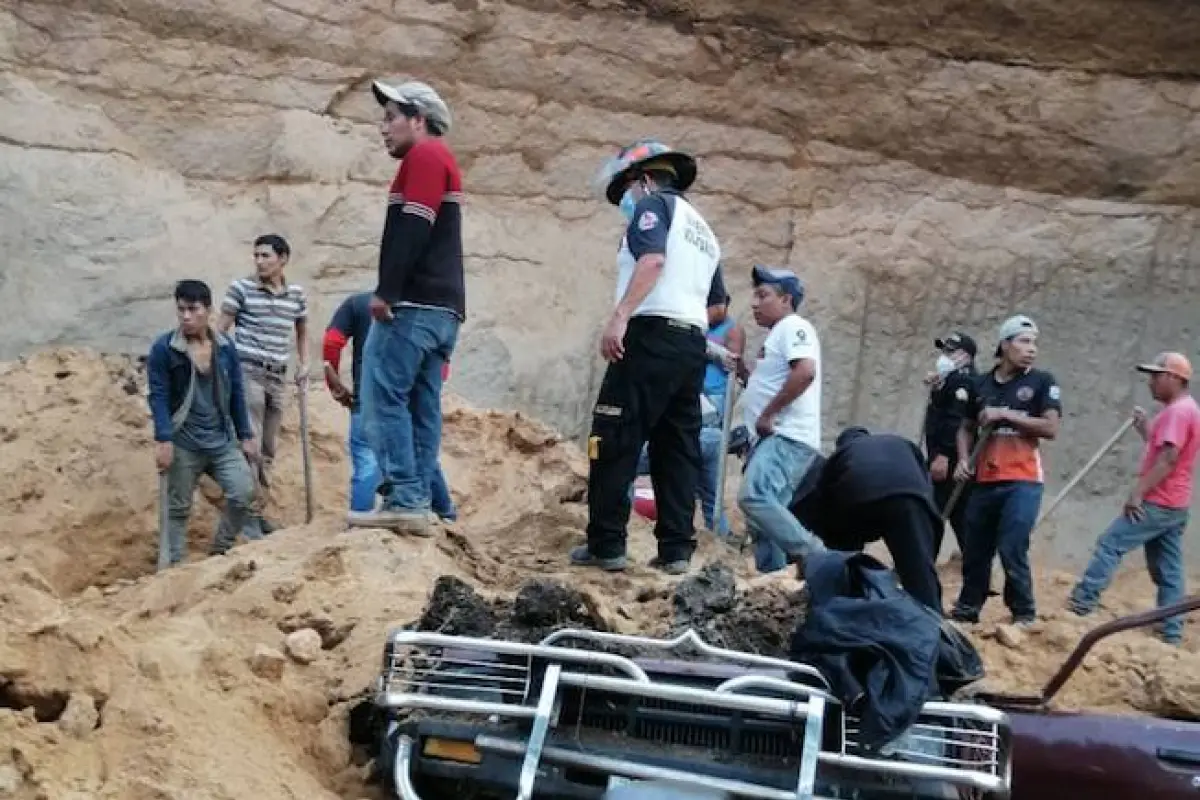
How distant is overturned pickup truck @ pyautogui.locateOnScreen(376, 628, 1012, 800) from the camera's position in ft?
11.7

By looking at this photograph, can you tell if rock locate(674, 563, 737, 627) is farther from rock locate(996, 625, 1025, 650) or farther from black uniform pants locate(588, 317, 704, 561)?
rock locate(996, 625, 1025, 650)

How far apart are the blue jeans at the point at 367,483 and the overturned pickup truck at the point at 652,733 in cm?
355

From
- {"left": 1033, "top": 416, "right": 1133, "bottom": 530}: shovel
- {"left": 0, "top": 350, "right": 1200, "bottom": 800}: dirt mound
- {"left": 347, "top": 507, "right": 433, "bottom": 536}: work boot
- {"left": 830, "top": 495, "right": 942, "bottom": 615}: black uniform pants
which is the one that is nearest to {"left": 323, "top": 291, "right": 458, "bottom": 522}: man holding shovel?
{"left": 0, "top": 350, "right": 1200, "bottom": 800}: dirt mound

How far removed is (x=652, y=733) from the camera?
12.4 feet

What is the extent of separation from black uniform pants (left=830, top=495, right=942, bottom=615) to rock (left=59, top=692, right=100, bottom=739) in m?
2.34

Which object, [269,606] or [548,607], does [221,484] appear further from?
[548,607]

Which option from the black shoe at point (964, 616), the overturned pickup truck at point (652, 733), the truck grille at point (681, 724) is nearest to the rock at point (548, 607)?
the overturned pickup truck at point (652, 733)

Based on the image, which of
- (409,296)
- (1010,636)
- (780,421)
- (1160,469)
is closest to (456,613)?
(409,296)

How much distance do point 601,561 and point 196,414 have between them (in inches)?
106

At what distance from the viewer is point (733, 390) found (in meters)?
8.61

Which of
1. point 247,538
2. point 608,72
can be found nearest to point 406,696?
point 247,538

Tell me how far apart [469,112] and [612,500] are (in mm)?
6141

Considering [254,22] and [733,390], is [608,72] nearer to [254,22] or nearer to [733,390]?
[254,22]

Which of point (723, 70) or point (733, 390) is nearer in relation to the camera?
point (733, 390)
